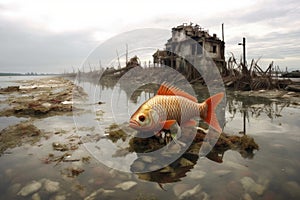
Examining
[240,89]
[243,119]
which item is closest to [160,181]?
[243,119]

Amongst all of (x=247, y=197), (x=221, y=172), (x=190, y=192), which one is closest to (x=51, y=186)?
(x=190, y=192)

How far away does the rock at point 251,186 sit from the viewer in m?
3.36

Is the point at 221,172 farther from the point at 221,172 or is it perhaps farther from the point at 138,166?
the point at 138,166

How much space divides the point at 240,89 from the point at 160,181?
18.7 meters

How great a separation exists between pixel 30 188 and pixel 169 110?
3012 millimetres

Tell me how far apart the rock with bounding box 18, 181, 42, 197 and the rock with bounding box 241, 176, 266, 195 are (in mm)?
3472

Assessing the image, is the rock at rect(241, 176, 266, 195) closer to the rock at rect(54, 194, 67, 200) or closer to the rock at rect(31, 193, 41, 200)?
the rock at rect(54, 194, 67, 200)

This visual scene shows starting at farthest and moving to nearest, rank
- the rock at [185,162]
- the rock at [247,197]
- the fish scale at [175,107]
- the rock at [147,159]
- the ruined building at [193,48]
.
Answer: the ruined building at [193,48], the fish scale at [175,107], the rock at [147,159], the rock at [185,162], the rock at [247,197]

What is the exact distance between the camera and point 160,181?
12.2 ft

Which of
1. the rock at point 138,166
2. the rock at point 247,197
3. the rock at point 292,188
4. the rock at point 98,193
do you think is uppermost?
the rock at point 138,166

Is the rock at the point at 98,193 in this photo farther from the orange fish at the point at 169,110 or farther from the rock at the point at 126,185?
the orange fish at the point at 169,110

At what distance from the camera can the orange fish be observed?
4.39 metres

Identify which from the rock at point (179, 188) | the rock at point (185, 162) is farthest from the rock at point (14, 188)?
the rock at point (185, 162)

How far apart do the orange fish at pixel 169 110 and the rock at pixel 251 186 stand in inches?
64.9
